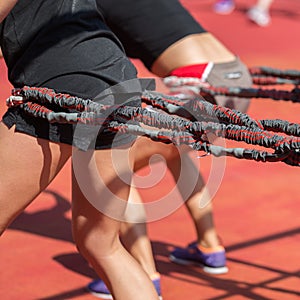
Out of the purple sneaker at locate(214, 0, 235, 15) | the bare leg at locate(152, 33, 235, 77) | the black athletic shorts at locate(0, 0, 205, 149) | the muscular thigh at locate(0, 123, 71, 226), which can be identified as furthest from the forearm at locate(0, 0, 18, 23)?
the purple sneaker at locate(214, 0, 235, 15)

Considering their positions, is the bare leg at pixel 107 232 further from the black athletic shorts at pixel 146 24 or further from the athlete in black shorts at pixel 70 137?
the black athletic shorts at pixel 146 24

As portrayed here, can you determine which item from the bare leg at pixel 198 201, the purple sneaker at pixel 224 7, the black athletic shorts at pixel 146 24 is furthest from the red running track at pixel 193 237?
the purple sneaker at pixel 224 7

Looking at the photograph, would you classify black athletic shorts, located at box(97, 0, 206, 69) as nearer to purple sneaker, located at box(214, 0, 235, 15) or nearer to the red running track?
the red running track

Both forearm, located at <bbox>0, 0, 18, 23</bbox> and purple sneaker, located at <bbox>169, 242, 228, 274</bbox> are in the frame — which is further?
purple sneaker, located at <bbox>169, 242, 228, 274</bbox>

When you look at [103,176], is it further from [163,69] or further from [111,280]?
[163,69]

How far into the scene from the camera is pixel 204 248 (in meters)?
3.79

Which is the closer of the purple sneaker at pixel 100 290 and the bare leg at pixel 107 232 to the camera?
the bare leg at pixel 107 232

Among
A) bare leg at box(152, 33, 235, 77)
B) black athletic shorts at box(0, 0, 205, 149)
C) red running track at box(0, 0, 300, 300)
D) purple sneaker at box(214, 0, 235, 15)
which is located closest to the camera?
black athletic shorts at box(0, 0, 205, 149)

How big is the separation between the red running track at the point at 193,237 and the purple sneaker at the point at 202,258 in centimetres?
4

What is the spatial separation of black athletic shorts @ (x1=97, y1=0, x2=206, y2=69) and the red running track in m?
0.88

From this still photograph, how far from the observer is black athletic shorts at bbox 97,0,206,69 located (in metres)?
3.60

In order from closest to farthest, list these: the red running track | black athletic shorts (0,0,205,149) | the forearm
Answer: the forearm < black athletic shorts (0,0,205,149) < the red running track

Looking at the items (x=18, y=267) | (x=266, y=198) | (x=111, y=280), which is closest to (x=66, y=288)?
(x=18, y=267)

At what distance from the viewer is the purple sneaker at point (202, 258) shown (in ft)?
12.3
